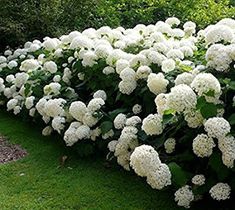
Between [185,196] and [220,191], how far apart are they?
290 millimetres

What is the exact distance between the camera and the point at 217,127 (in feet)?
11.7

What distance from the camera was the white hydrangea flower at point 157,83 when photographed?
175 inches

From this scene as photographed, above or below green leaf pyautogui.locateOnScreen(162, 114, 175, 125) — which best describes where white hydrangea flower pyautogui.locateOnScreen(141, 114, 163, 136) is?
below

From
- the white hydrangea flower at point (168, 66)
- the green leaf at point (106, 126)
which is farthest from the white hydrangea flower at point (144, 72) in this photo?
the green leaf at point (106, 126)

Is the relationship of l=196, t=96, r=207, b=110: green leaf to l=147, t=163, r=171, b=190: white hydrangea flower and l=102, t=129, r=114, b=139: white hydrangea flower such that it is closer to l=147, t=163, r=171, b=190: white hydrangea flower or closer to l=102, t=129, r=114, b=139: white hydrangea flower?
l=147, t=163, r=171, b=190: white hydrangea flower

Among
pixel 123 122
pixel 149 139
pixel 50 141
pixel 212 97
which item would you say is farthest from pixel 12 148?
pixel 212 97

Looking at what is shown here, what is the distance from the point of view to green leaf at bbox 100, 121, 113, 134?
4883mm

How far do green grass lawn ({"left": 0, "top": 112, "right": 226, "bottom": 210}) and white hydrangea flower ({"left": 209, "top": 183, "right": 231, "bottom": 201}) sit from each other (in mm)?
549

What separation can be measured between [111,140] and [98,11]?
544cm

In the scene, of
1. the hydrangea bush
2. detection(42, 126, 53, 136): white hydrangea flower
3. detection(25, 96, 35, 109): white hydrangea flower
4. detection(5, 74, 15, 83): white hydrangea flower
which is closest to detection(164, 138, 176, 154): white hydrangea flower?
the hydrangea bush

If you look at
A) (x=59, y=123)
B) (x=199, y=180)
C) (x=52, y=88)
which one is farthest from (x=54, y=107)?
(x=199, y=180)

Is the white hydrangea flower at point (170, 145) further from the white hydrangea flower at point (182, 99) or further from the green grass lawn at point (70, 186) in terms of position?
the green grass lawn at point (70, 186)

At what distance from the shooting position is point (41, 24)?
30.2ft

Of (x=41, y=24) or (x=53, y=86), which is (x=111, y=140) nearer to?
(x=53, y=86)
